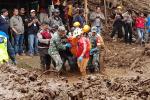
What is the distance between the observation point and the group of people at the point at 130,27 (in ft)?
72.0

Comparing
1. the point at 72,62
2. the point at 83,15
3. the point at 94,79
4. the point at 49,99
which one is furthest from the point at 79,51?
the point at 49,99

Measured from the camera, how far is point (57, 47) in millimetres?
14945

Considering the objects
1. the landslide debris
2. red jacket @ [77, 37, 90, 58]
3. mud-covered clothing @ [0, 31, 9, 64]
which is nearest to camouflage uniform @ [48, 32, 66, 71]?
red jacket @ [77, 37, 90, 58]

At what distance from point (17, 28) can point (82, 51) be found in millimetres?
2973

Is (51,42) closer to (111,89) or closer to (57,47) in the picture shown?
(57,47)

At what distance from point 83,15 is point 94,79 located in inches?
452

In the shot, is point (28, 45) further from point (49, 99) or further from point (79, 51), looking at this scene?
point (49, 99)

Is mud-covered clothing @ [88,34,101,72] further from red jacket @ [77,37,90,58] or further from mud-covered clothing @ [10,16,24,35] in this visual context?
mud-covered clothing @ [10,16,24,35]

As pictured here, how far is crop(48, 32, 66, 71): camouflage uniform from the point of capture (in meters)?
14.8

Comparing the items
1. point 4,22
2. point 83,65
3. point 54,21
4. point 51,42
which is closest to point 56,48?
point 51,42

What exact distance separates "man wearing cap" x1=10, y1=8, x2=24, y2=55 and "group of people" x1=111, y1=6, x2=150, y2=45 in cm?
587

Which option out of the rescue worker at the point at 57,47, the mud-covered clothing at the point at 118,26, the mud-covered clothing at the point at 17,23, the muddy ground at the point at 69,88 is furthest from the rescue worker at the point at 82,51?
the mud-covered clothing at the point at 118,26

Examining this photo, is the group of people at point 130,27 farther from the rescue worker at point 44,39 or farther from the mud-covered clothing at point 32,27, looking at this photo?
the rescue worker at point 44,39

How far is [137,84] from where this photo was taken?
28.4 ft
